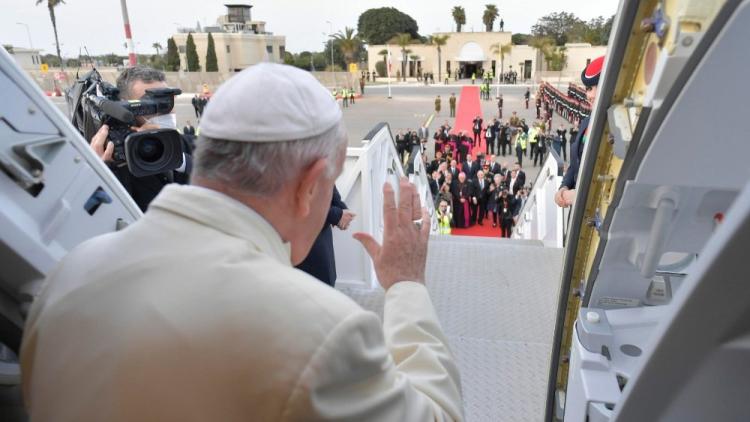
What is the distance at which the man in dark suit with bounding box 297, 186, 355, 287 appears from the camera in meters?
3.25

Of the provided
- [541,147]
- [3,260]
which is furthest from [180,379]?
[541,147]

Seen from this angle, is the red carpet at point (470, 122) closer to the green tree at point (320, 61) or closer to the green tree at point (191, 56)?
the green tree at point (191, 56)

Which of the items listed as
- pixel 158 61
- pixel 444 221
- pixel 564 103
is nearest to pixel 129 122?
pixel 444 221

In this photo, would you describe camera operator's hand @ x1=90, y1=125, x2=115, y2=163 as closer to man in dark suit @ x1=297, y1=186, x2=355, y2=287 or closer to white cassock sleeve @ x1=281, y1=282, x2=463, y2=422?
man in dark suit @ x1=297, y1=186, x2=355, y2=287

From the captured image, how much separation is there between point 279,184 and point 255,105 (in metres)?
0.17

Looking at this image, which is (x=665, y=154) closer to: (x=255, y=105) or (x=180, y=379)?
(x=255, y=105)

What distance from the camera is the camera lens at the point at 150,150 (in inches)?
97.4

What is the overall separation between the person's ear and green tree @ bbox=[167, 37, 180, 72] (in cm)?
6349

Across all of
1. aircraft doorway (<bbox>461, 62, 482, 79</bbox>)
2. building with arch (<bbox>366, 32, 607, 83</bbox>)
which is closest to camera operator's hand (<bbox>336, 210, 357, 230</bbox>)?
building with arch (<bbox>366, 32, 607, 83</bbox>)

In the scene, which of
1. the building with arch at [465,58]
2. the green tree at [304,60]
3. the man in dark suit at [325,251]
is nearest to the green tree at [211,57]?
the green tree at [304,60]

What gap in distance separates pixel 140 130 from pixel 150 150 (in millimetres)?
227

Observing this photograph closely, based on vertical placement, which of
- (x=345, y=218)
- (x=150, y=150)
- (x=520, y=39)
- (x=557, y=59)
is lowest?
(x=345, y=218)

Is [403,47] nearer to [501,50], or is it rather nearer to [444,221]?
[501,50]

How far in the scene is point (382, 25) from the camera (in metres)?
84.8
